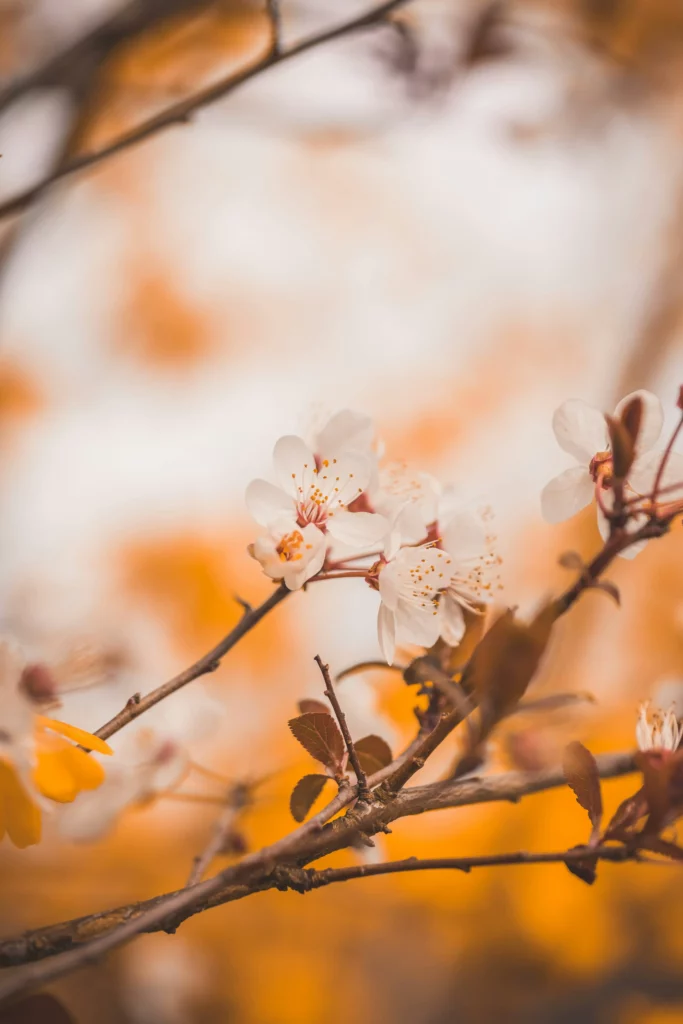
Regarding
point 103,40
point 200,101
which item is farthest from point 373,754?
point 103,40

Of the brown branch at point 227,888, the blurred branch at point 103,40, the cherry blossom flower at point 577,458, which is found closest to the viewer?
the brown branch at point 227,888

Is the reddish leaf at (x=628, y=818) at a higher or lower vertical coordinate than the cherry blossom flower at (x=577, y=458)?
lower

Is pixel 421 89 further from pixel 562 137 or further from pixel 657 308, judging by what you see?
pixel 657 308

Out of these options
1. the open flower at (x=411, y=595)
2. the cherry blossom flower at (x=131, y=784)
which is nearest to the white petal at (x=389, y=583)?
the open flower at (x=411, y=595)

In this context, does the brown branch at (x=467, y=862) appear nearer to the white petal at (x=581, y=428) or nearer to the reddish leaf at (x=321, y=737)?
the reddish leaf at (x=321, y=737)

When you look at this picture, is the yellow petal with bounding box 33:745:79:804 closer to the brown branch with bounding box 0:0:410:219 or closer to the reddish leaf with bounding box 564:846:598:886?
the reddish leaf with bounding box 564:846:598:886

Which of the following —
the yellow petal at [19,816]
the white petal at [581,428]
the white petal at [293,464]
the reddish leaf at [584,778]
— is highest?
the white petal at [293,464]

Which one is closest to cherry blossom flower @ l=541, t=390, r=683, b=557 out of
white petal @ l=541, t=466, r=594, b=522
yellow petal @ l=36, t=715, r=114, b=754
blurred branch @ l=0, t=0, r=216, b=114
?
white petal @ l=541, t=466, r=594, b=522
